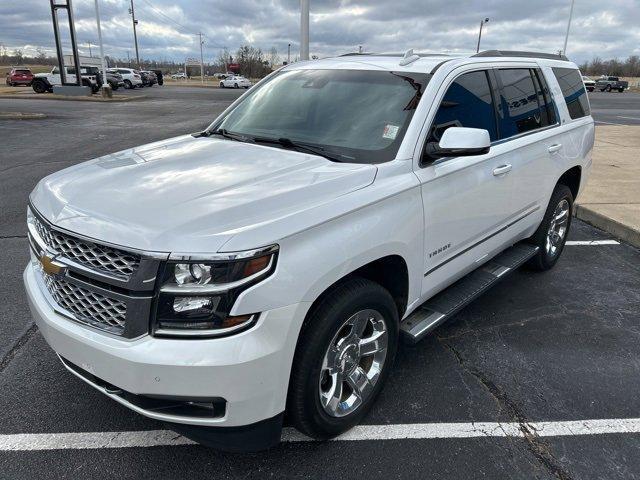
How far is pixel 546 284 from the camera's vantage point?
4914 millimetres

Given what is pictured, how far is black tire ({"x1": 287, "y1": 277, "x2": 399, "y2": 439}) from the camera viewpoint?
7.60 ft

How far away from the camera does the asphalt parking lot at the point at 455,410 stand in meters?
2.59

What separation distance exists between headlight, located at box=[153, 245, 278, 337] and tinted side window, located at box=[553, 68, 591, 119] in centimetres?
402

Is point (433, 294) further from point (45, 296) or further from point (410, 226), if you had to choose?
point (45, 296)

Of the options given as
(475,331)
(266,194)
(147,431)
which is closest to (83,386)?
(147,431)

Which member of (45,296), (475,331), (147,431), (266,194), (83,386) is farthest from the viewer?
(475,331)

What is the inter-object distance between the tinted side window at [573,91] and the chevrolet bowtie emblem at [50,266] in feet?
14.7

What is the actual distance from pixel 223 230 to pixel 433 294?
1.78m

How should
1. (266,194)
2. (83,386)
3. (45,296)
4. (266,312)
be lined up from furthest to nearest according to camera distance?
(83,386)
(45,296)
(266,194)
(266,312)

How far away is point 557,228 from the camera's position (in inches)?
205

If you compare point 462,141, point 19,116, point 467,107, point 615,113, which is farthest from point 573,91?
point 615,113

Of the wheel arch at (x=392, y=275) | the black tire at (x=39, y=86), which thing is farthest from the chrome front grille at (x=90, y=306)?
the black tire at (x=39, y=86)

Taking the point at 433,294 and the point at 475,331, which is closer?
the point at 433,294

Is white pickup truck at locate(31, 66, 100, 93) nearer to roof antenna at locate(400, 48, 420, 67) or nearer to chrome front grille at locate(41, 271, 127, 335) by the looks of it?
roof antenna at locate(400, 48, 420, 67)
